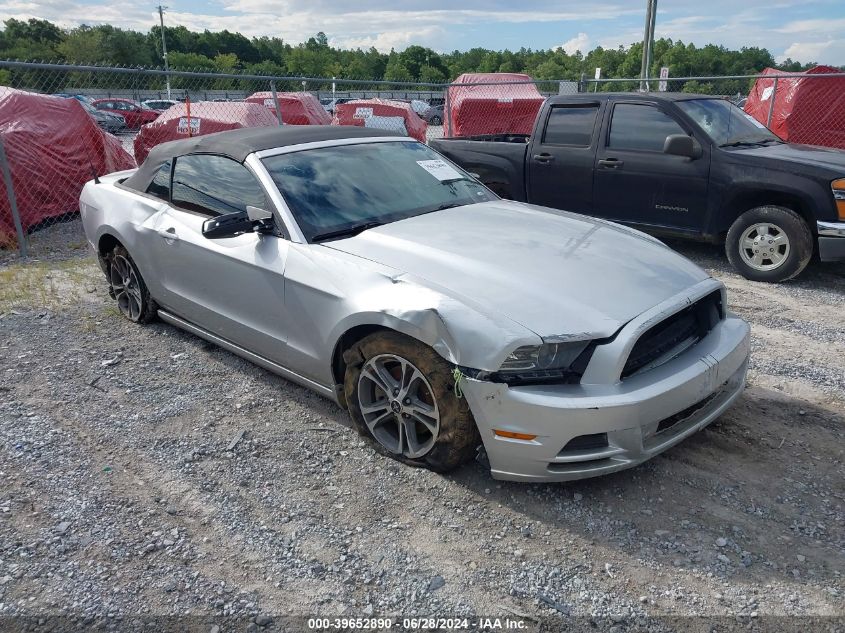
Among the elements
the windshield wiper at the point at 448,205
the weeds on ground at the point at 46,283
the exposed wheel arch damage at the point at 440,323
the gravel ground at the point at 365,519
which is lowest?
the gravel ground at the point at 365,519

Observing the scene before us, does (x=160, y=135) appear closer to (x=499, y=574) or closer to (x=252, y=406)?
(x=252, y=406)

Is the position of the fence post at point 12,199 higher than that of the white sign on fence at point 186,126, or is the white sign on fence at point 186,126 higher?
the white sign on fence at point 186,126

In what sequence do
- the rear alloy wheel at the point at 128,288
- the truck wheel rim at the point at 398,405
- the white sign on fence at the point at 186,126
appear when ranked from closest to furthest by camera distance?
the truck wheel rim at the point at 398,405
the rear alloy wheel at the point at 128,288
the white sign on fence at the point at 186,126

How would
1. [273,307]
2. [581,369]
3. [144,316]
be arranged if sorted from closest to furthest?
[581,369]
[273,307]
[144,316]

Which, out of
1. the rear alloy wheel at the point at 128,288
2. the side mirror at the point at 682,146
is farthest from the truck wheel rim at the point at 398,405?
the side mirror at the point at 682,146

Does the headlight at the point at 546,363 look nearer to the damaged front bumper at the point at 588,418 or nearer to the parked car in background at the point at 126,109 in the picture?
the damaged front bumper at the point at 588,418


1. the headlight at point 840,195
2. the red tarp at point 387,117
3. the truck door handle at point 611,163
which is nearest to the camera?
the headlight at point 840,195

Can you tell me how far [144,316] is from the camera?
5.34 m

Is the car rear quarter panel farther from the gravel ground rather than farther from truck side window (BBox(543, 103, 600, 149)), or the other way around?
truck side window (BBox(543, 103, 600, 149))

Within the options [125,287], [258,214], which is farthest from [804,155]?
[125,287]

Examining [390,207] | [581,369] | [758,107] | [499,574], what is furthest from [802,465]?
[758,107]

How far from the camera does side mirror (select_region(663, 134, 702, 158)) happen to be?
661 centimetres

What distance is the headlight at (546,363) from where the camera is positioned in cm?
289

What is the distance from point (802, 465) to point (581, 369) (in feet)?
4.65
